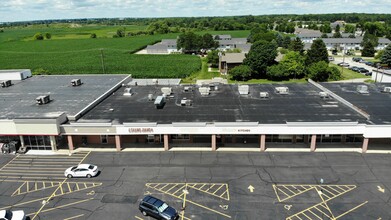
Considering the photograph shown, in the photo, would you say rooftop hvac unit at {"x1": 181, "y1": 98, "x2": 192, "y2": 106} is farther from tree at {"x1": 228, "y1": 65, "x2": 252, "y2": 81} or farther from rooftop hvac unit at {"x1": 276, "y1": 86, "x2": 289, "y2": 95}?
tree at {"x1": 228, "y1": 65, "x2": 252, "y2": 81}

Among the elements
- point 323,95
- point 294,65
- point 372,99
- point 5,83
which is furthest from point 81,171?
point 294,65

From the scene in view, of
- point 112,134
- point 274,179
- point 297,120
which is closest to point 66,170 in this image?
point 112,134

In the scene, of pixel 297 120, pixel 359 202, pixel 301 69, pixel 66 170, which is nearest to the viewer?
pixel 359 202

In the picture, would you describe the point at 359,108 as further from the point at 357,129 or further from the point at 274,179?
the point at 274,179

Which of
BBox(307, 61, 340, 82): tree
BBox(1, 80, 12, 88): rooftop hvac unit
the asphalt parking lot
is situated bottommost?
the asphalt parking lot

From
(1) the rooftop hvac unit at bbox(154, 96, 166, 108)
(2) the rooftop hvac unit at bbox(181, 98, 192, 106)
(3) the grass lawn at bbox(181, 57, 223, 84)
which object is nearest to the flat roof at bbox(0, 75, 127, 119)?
(1) the rooftop hvac unit at bbox(154, 96, 166, 108)

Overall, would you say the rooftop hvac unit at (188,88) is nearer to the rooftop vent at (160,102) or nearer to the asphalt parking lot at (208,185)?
the rooftop vent at (160,102)
